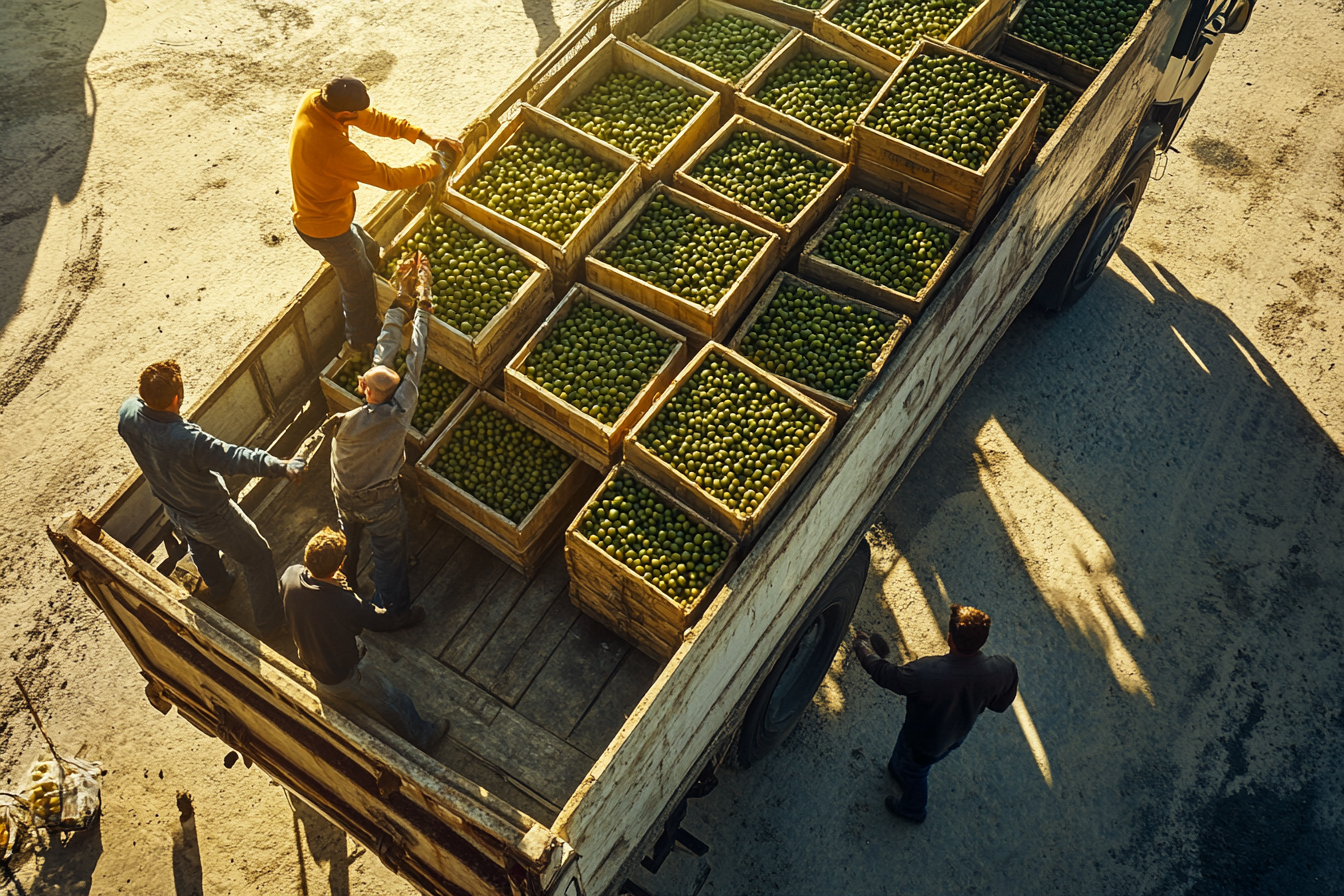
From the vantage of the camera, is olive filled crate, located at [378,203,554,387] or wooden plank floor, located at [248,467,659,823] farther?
olive filled crate, located at [378,203,554,387]

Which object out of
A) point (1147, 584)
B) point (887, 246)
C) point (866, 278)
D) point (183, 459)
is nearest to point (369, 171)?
point (183, 459)

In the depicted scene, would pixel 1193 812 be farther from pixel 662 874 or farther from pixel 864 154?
pixel 864 154

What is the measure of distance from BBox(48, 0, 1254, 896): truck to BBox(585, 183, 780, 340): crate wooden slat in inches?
41.8

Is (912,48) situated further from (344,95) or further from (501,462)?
(501,462)

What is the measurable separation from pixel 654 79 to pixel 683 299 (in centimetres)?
239

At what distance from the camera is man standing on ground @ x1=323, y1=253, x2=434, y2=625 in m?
5.62

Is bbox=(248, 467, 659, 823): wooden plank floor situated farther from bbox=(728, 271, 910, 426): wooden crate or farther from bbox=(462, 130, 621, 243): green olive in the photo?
bbox=(462, 130, 621, 243): green olive

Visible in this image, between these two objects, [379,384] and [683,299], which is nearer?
[379,384]

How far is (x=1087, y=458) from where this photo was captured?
9.13 m

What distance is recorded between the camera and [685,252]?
658 cm

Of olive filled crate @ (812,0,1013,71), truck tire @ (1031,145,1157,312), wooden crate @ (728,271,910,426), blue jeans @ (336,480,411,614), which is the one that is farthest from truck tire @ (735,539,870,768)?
truck tire @ (1031,145,1157,312)

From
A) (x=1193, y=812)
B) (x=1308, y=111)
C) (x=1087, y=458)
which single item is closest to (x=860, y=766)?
(x=1193, y=812)

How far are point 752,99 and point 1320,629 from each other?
633cm

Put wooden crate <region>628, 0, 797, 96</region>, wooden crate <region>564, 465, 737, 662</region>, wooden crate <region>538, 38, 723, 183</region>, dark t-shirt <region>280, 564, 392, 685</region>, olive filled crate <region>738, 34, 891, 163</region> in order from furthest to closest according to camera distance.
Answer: wooden crate <region>628, 0, 797, 96</region> → olive filled crate <region>738, 34, 891, 163</region> → wooden crate <region>538, 38, 723, 183</region> → wooden crate <region>564, 465, 737, 662</region> → dark t-shirt <region>280, 564, 392, 685</region>
